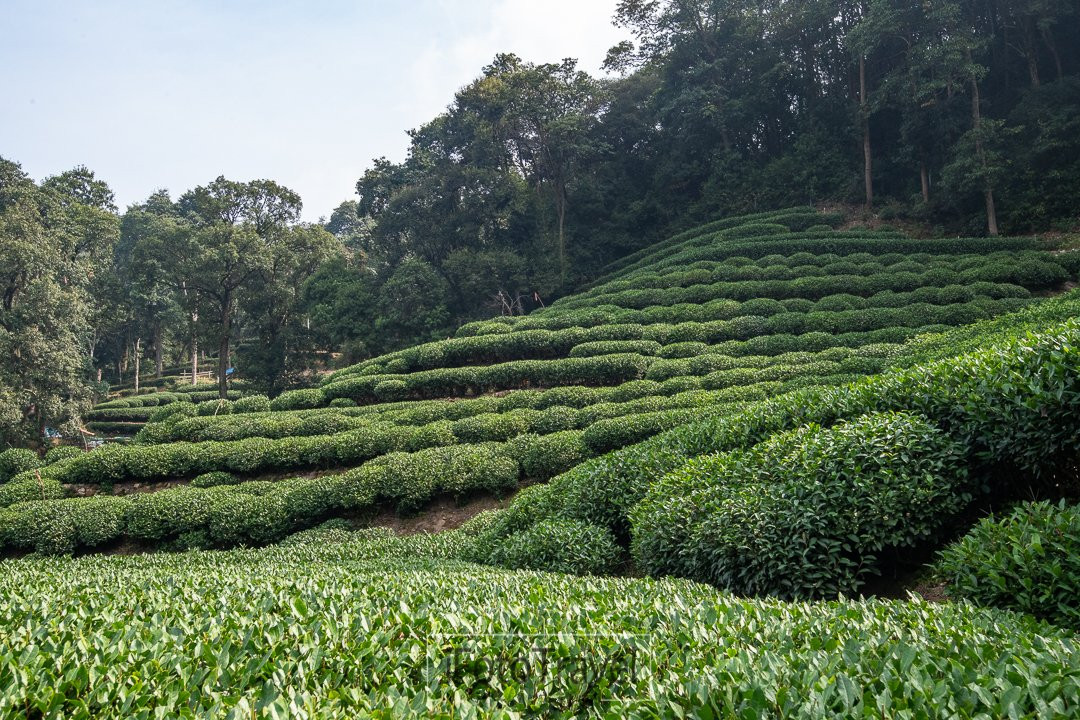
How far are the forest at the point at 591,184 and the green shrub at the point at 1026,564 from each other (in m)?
25.4

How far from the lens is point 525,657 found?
299 cm

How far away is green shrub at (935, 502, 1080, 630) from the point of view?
360 centimetres

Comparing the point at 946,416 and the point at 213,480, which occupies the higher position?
the point at 946,416

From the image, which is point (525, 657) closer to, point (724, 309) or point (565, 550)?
point (565, 550)

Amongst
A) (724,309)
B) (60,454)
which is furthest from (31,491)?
(724,309)

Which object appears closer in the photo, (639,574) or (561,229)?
(639,574)

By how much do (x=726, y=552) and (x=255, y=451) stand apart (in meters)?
13.0

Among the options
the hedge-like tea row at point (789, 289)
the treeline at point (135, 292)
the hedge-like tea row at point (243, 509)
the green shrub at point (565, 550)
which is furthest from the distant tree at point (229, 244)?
the green shrub at point (565, 550)

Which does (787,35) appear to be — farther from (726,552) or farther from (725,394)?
(726,552)

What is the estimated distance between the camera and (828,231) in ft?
92.7

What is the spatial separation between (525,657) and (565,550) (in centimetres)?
380

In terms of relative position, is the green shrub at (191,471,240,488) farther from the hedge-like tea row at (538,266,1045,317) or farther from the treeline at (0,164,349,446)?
the treeline at (0,164,349,446)

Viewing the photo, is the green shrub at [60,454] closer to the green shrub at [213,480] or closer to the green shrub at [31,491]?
the green shrub at [31,491]

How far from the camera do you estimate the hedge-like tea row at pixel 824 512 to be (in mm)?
4902
